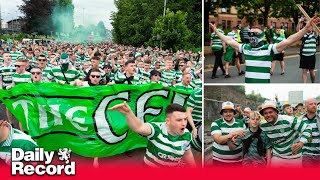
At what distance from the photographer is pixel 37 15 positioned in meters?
5.99

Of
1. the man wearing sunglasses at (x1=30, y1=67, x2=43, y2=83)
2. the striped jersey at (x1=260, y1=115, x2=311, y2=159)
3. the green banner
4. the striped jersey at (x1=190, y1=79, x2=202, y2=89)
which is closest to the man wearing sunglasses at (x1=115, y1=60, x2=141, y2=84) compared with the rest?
the green banner

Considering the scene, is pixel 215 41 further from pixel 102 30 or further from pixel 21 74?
pixel 21 74

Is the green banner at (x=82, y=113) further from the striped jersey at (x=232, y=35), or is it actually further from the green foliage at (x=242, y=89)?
the striped jersey at (x=232, y=35)

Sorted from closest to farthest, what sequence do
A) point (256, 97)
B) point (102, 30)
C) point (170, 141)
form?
point (170, 141)
point (256, 97)
point (102, 30)

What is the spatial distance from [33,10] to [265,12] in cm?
281

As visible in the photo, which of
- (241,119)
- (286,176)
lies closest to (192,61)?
(241,119)

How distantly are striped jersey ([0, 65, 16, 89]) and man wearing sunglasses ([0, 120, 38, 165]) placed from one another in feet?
1.55

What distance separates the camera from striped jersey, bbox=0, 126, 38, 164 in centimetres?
549

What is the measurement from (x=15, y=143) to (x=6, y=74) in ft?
2.81

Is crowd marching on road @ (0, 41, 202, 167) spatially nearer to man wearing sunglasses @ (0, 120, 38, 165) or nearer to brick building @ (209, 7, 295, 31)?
man wearing sunglasses @ (0, 120, 38, 165)

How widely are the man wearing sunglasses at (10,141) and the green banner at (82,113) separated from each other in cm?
12

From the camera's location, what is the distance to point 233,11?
5914 mm

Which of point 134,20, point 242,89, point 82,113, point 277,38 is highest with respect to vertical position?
point 134,20

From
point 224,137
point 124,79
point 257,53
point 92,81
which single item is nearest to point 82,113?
point 92,81
